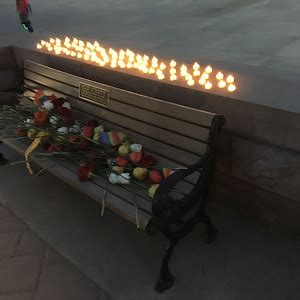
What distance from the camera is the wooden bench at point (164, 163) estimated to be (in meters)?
2.38

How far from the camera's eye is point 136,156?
2816 millimetres

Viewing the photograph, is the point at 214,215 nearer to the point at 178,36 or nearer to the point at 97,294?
the point at 97,294

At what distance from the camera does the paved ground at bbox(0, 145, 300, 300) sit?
251cm

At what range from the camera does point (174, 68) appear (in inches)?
131

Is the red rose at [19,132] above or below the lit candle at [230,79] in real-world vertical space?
below

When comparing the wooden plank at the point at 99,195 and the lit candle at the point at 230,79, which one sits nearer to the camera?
the wooden plank at the point at 99,195

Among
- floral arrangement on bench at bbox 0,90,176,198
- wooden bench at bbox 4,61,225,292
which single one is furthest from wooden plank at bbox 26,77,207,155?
floral arrangement on bench at bbox 0,90,176,198

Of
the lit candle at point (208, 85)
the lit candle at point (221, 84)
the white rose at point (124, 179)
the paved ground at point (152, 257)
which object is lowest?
the paved ground at point (152, 257)

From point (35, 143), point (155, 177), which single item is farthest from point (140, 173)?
point (35, 143)

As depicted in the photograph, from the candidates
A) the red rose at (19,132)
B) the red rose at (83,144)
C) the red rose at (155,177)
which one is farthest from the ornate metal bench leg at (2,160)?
the red rose at (155,177)

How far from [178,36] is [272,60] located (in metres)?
1.88

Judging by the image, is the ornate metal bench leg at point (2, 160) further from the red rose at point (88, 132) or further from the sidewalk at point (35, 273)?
the red rose at point (88, 132)

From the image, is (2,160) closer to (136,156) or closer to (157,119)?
(136,156)

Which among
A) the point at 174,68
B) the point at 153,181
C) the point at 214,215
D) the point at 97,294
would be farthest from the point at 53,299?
the point at 174,68
